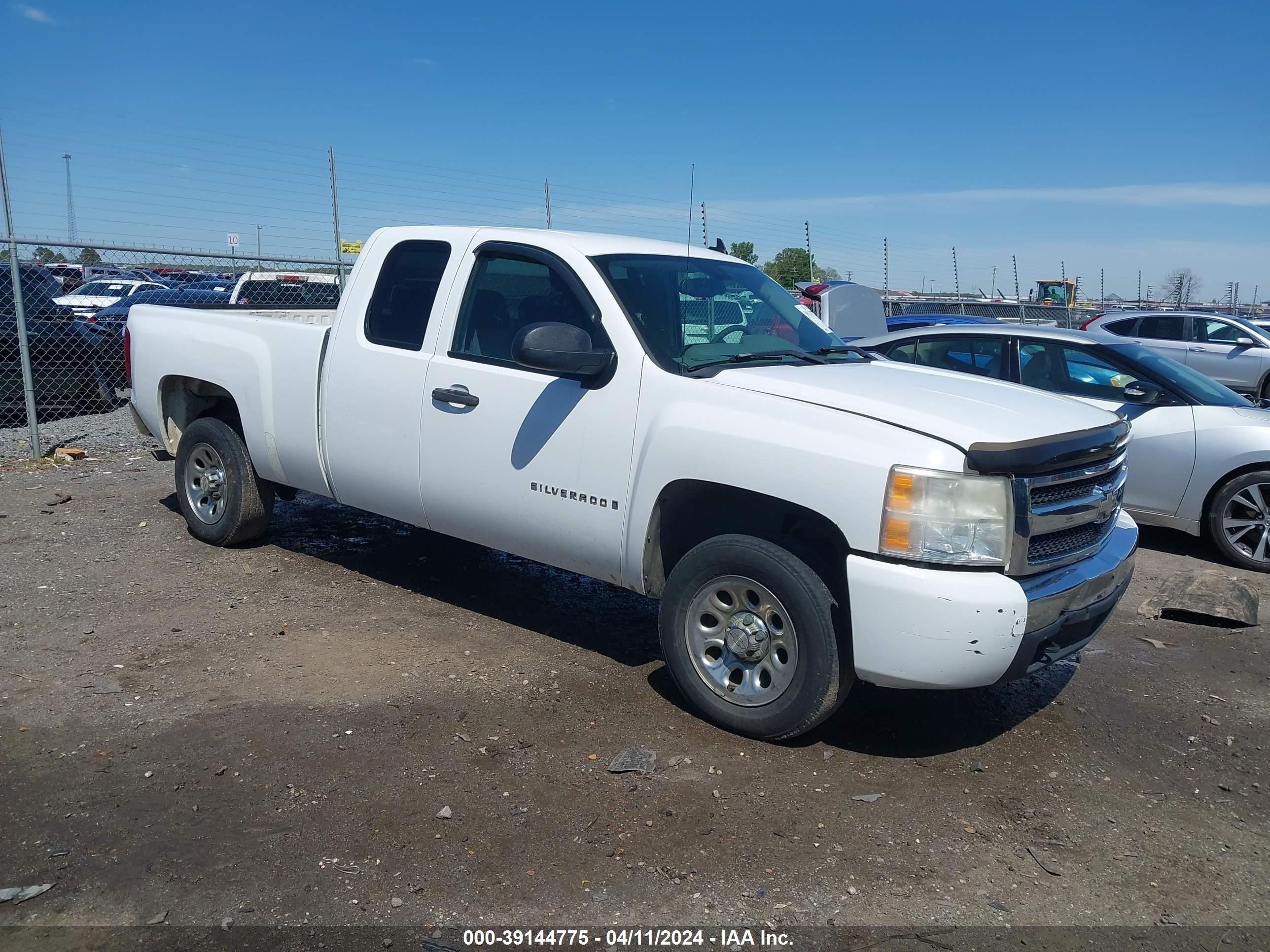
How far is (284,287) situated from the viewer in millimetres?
13688

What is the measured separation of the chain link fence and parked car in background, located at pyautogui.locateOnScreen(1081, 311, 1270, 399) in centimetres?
1187

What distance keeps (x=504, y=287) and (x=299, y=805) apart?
2.61m

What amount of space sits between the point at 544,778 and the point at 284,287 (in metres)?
11.2

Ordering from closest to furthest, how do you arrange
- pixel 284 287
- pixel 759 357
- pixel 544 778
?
pixel 544 778, pixel 759 357, pixel 284 287

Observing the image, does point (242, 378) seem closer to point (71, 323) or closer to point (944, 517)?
point (944, 517)

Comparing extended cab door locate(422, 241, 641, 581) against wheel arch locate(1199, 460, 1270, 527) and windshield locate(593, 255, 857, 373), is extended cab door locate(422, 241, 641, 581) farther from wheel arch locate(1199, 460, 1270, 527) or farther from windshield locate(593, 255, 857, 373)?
wheel arch locate(1199, 460, 1270, 527)

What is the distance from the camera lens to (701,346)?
15.5 feet

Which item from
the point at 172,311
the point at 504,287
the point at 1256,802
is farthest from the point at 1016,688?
the point at 172,311

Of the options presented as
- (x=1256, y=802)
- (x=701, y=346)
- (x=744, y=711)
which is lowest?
(x=1256, y=802)

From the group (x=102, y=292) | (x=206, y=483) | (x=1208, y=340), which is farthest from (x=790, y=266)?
(x=206, y=483)

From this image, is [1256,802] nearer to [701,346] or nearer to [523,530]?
[701,346]

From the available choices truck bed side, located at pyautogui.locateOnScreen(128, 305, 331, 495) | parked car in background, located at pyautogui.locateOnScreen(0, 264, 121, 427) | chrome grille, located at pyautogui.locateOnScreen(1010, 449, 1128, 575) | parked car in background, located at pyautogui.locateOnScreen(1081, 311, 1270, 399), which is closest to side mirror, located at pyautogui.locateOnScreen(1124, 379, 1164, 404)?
chrome grille, located at pyautogui.locateOnScreen(1010, 449, 1128, 575)

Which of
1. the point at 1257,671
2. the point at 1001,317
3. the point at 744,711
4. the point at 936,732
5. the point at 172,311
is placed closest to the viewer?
Answer: the point at 744,711

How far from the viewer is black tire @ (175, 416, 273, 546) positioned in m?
6.58
